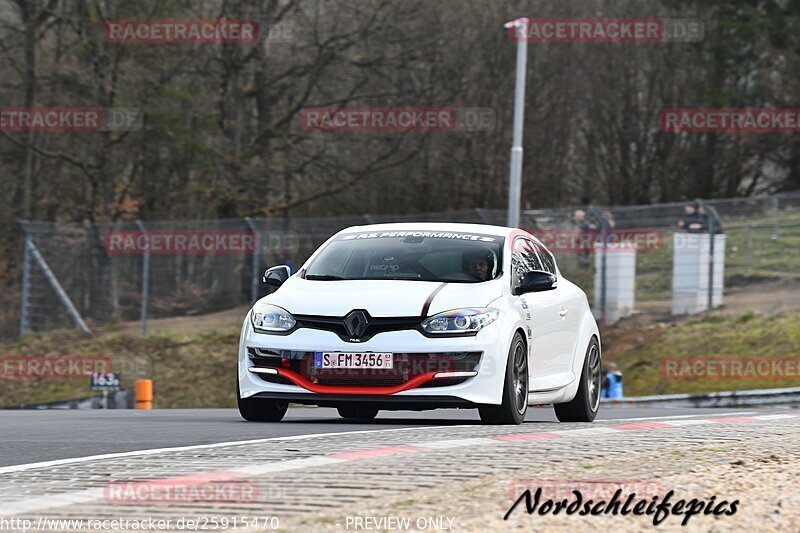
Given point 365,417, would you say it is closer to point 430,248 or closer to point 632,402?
point 430,248

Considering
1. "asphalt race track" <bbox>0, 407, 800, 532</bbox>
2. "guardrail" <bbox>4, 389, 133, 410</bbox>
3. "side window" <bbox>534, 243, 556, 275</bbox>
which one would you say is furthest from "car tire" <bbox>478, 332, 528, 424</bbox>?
"guardrail" <bbox>4, 389, 133, 410</bbox>

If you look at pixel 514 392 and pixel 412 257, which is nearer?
pixel 514 392

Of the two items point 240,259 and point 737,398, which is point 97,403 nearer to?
point 240,259

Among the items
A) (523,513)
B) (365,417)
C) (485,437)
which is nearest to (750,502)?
(523,513)

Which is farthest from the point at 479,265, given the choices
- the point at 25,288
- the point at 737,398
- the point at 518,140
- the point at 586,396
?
the point at 25,288

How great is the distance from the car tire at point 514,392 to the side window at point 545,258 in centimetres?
194

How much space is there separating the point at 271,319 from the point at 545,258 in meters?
3.24

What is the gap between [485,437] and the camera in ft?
33.4

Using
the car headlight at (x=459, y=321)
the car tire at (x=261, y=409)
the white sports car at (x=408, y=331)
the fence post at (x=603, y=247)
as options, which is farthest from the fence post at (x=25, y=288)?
the car headlight at (x=459, y=321)

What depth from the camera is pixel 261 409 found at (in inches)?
488

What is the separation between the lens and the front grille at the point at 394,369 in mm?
11289

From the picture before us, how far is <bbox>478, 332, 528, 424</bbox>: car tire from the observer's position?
1152 centimetres

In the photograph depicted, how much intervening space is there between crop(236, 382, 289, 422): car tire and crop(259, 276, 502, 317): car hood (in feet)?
2.84

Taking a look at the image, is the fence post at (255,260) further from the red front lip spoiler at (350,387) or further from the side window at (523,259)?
the red front lip spoiler at (350,387)
